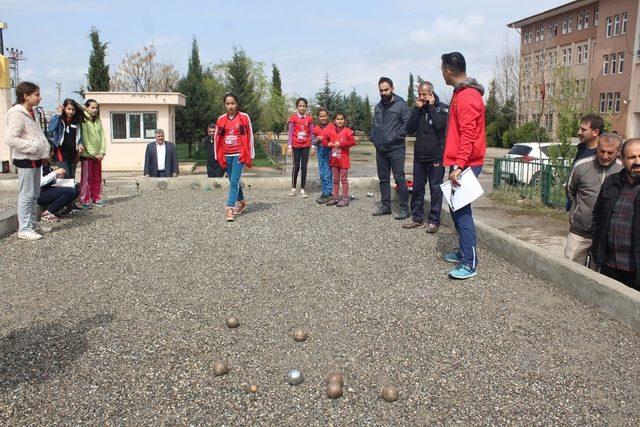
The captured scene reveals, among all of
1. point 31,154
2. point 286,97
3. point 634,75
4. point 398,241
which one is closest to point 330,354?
point 398,241

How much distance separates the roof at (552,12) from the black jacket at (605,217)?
5066 cm

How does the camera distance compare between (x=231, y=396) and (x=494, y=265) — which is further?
(x=494, y=265)

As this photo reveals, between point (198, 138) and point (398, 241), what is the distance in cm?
2902

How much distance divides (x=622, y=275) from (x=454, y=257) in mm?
1785

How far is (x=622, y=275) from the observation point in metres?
4.82

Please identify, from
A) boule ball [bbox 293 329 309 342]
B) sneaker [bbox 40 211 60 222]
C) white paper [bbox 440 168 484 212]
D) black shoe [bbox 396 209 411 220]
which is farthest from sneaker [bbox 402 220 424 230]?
sneaker [bbox 40 211 60 222]

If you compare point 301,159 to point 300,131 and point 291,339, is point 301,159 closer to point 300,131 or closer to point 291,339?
point 300,131

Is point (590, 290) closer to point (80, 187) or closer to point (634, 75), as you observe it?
point (80, 187)

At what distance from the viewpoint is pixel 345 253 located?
6609 mm

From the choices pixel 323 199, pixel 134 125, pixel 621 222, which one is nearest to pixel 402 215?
pixel 323 199

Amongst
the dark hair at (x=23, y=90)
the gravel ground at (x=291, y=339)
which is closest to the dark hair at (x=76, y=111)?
the dark hair at (x=23, y=90)

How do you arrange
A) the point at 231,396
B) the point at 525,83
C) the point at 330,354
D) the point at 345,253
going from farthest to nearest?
the point at 525,83 < the point at 345,253 < the point at 330,354 < the point at 231,396

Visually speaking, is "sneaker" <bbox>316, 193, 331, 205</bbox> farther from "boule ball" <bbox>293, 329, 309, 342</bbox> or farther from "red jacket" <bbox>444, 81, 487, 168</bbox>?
"boule ball" <bbox>293, 329, 309, 342</bbox>

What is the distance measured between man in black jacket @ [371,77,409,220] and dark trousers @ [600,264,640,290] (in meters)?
3.75
